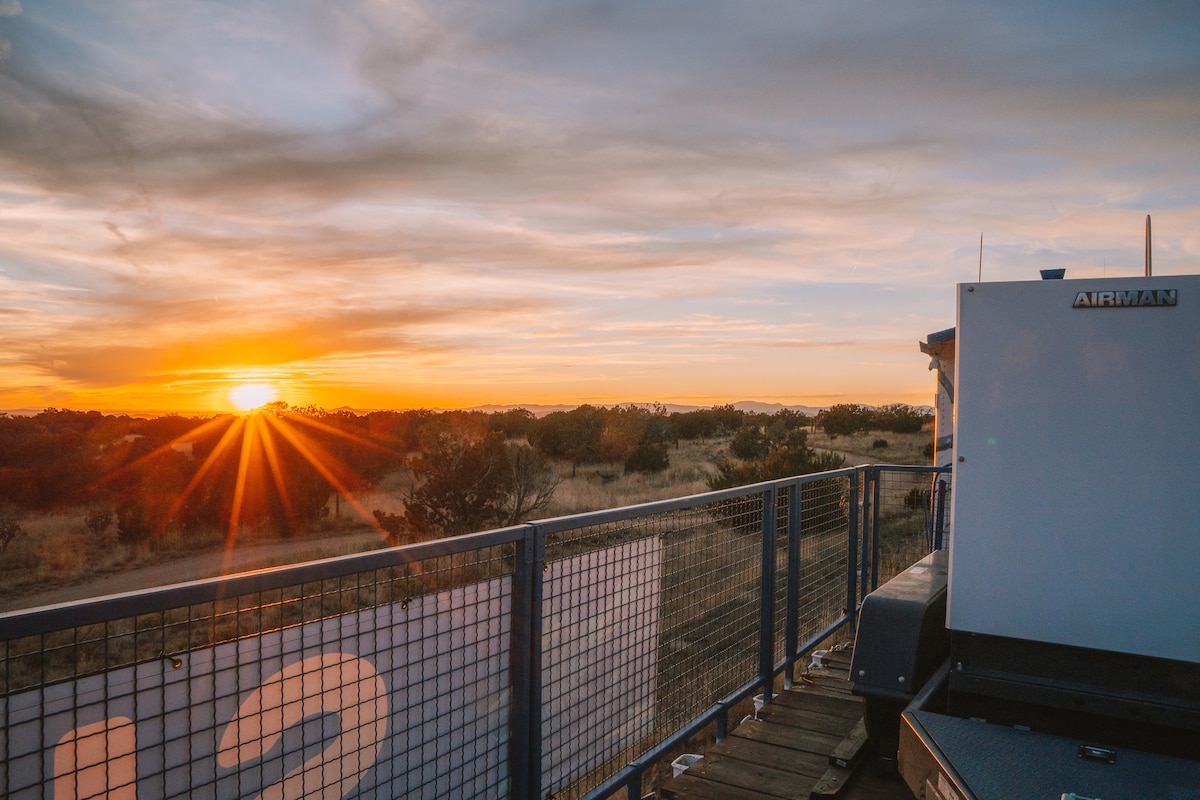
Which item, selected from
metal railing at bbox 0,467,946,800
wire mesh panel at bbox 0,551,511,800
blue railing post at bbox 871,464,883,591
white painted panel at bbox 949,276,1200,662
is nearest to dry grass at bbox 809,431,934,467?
blue railing post at bbox 871,464,883,591

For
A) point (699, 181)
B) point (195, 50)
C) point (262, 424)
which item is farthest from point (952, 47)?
point (262, 424)

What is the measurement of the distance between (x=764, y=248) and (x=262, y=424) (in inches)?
955

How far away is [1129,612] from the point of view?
3572 mm

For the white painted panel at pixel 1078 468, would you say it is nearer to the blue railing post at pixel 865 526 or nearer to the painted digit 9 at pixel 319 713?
the painted digit 9 at pixel 319 713

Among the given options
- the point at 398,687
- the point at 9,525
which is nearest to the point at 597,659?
the point at 398,687

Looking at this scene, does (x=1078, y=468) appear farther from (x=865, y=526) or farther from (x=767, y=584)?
(x=865, y=526)

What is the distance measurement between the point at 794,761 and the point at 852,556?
277 centimetres

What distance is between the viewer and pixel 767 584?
550cm

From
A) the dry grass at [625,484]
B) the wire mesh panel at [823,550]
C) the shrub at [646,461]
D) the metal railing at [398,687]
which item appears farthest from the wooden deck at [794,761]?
the shrub at [646,461]

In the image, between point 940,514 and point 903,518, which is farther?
point 903,518

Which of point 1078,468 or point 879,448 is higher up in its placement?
point 1078,468

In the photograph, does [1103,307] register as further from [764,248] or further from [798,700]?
[764,248]

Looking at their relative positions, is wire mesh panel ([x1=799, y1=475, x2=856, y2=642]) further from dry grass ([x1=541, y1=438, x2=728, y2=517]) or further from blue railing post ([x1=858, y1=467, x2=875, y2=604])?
dry grass ([x1=541, y1=438, x2=728, y2=517])

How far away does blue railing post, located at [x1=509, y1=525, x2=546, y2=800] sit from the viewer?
132 inches
